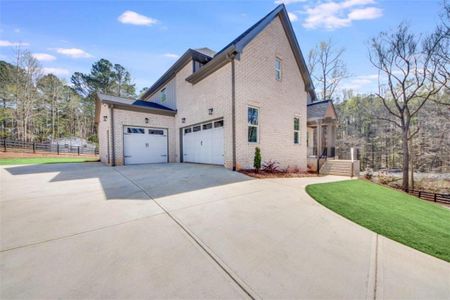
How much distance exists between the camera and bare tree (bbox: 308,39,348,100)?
918 inches

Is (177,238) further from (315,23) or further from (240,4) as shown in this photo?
(315,23)

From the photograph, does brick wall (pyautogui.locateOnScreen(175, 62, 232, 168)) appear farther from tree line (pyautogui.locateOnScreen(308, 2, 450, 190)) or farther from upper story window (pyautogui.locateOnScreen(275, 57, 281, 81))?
tree line (pyautogui.locateOnScreen(308, 2, 450, 190))

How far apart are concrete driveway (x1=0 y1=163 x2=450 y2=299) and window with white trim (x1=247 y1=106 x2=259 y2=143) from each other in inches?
212

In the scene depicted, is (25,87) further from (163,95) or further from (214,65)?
(214,65)

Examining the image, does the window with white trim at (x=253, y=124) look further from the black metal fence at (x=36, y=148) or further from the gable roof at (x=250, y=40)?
the black metal fence at (x=36, y=148)

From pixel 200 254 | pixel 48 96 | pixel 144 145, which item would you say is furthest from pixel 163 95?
pixel 48 96

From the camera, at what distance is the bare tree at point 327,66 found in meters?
23.3

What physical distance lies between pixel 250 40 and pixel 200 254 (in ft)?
30.5

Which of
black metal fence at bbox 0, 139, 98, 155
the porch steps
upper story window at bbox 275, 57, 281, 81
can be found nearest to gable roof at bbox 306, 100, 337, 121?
the porch steps

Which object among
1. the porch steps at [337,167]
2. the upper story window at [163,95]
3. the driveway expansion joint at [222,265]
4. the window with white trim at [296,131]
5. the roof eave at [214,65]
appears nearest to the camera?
the driveway expansion joint at [222,265]

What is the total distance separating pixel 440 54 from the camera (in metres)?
12.8

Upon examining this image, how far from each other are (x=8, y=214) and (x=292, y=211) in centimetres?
537

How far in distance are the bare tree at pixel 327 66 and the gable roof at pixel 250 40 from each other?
575 inches

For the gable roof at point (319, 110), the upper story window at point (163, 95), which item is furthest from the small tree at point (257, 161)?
the upper story window at point (163, 95)
